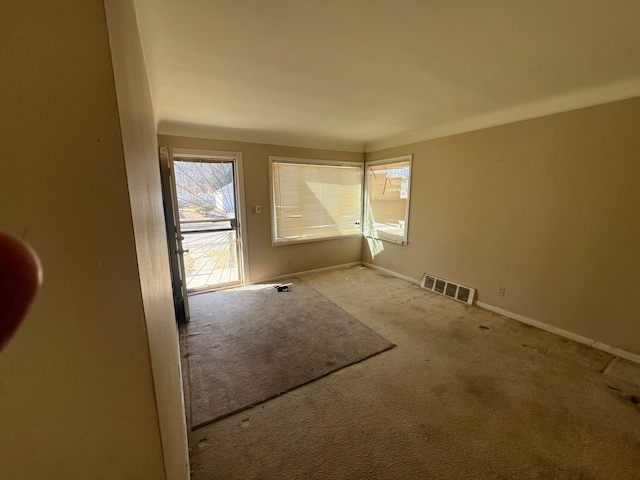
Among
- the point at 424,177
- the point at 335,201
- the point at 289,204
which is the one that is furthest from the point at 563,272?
the point at 289,204

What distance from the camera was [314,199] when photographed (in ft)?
14.4

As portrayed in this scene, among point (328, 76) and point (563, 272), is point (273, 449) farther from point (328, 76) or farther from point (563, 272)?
point (563, 272)

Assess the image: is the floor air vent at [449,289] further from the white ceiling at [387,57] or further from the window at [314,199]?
the white ceiling at [387,57]

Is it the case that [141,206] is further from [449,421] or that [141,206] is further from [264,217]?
[264,217]

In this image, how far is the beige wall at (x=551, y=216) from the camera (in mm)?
2160

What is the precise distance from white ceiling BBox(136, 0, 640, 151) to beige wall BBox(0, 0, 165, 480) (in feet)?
4.05

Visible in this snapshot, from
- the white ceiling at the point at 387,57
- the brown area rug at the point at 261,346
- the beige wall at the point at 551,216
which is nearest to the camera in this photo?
the white ceiling at the point at 387,57

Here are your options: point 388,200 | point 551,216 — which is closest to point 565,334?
point 551,216

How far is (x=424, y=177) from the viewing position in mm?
3703

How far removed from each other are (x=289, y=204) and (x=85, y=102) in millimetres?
3825

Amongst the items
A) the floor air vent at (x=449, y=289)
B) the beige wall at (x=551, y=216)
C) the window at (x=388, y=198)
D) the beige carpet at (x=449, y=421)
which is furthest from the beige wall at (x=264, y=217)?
the beige carpet at (x=449, y=421)

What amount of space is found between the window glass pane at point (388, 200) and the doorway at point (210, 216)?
7.56 feet

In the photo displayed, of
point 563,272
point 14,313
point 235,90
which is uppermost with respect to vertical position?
point 235,90

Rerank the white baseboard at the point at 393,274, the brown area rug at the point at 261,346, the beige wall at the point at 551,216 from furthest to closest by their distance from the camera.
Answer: the white baseboard at the point at 393,274 → the beige wall at the point at 551,216 → the brown area rug at the point at 261,346
